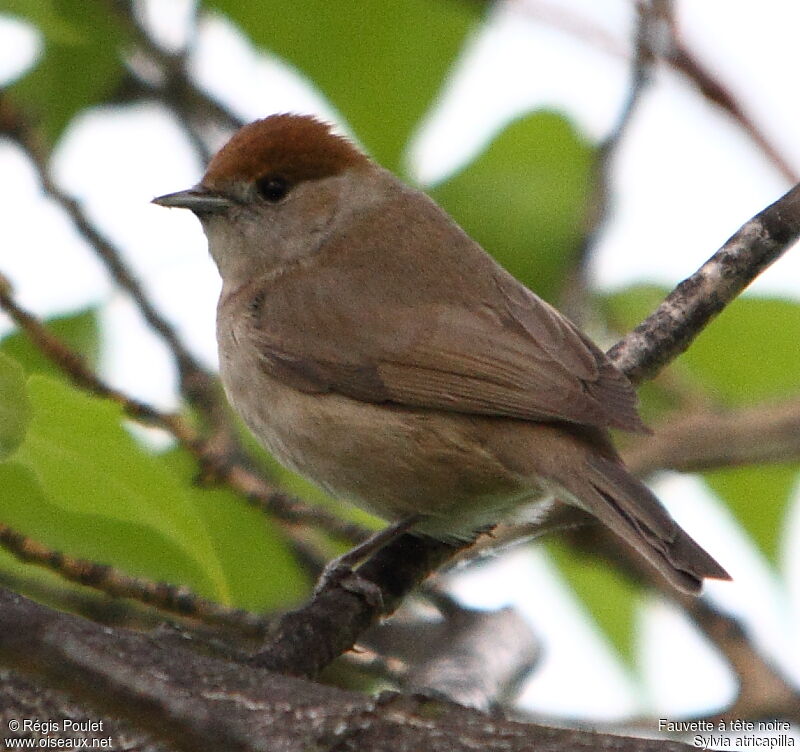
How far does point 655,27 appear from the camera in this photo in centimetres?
353

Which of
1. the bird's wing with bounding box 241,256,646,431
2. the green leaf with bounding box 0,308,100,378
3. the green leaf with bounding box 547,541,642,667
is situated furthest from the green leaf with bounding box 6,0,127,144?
the green leaf with bounding box 547,541,642,667

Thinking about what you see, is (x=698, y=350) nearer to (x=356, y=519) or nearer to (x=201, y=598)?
(x=356, y=519)

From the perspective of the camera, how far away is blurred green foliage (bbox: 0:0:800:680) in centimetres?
333

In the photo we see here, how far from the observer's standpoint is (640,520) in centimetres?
343

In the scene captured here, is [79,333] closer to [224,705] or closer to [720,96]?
[720,96]

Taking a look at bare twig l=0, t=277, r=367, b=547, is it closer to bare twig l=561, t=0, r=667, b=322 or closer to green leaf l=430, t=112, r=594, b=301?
green leaf l=430, t=112, r=594, b=301

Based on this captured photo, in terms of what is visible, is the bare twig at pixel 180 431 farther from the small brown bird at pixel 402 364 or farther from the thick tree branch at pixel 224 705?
the thick tree branch at pixel 224 705

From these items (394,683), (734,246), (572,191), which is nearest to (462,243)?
(572,191)

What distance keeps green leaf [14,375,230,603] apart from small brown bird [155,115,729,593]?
123 cm

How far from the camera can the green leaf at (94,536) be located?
323 cm

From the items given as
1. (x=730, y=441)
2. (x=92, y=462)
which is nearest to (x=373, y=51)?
(x=730, y=441)

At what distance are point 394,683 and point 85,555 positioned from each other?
952 mm

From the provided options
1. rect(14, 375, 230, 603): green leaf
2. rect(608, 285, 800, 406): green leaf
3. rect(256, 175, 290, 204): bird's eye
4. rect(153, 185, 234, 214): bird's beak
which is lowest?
rect(14, 375, 230, 603): green leaf

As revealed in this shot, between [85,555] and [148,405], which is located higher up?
[148,405]
